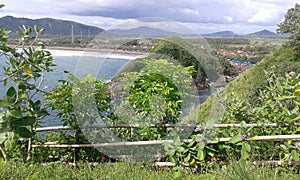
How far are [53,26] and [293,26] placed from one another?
11169mm

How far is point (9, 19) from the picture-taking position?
8.96ft

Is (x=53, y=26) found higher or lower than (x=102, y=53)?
higher

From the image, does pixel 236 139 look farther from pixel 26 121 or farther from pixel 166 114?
pixel 26 121

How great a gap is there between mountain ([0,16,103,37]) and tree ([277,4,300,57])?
35.4 feet

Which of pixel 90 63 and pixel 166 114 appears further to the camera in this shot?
pixel 166 114

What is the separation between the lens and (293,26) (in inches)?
478

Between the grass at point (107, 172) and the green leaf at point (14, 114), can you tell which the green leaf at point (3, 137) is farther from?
the grass at point (107, 172)

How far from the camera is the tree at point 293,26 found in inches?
472

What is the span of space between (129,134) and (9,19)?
4.79 ft

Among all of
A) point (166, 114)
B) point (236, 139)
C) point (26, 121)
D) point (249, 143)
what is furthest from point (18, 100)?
point (249, 143)

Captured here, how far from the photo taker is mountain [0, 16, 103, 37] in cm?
258

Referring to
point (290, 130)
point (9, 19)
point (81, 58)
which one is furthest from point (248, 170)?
point (9, 19)

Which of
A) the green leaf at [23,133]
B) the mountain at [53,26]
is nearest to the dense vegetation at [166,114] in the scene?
the mountain at [53,26]

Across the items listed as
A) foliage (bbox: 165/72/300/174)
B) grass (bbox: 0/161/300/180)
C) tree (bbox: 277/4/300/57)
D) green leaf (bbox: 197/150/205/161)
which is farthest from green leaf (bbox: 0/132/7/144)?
tree (bbox: 277/4/300/57)
